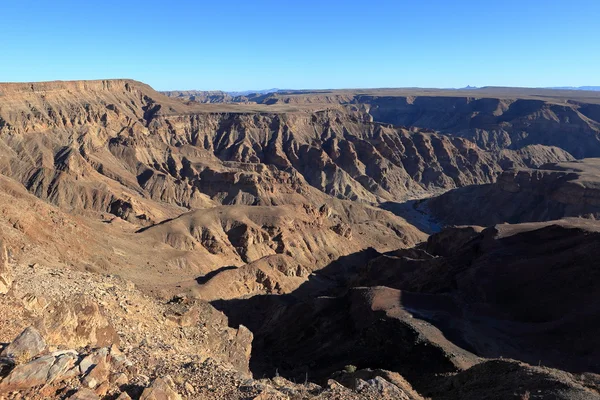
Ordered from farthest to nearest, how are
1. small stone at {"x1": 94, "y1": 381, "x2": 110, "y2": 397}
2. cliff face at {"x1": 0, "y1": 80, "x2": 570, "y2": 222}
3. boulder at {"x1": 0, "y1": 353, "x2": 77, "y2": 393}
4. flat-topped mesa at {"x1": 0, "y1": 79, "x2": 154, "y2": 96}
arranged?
flat-topped mesa at {"x1": 0, "y1": 79, "x2": 154, "y2": 96}, cliff face at {"x1": 0, "y1": 80, "x2": 570, "y2": 222}, small stone at {"x1": 94, "y1": 381, "x2": 110, "y2": 397}, boulder at {"x1": 0, "y1": 353, "x2": 77, "y2": 393}

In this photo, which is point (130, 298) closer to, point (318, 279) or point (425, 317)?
point (425, 317)

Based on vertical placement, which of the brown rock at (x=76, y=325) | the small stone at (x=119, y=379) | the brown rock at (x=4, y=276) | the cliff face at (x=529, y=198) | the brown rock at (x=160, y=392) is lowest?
the cliff face at (x=529, y=198)

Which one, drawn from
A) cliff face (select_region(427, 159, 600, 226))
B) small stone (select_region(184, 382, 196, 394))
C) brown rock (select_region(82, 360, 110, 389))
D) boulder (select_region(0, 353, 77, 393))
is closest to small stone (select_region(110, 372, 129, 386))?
brown rock (select_region(82, 360, 110, 389))

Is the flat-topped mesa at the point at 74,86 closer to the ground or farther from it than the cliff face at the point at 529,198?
farther from it

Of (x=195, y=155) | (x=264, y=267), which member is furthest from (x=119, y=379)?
(x=195, y=155)

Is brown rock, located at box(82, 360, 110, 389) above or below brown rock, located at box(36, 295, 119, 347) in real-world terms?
above

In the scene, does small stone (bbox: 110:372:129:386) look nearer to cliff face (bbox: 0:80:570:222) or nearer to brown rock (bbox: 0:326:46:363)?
brown rock (bbox: 0:326:46:363)

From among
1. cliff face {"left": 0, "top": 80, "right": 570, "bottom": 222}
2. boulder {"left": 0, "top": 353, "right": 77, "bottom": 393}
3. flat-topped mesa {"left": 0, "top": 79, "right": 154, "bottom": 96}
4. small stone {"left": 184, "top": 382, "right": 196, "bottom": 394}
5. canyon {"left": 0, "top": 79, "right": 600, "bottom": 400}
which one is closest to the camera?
boulder {"left": 0, "top": 353, "right": 77, "bottom": 393}

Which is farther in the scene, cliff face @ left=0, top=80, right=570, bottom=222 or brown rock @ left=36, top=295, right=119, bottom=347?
cliff face @ left=0, top=80, right=570, bottom=222

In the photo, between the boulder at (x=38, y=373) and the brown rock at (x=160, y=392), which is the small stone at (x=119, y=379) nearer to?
the brown rock at (x=160, y=392)

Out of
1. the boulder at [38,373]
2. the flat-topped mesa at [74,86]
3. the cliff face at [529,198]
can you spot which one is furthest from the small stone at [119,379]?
the flat-topped mesa at [74,86]
